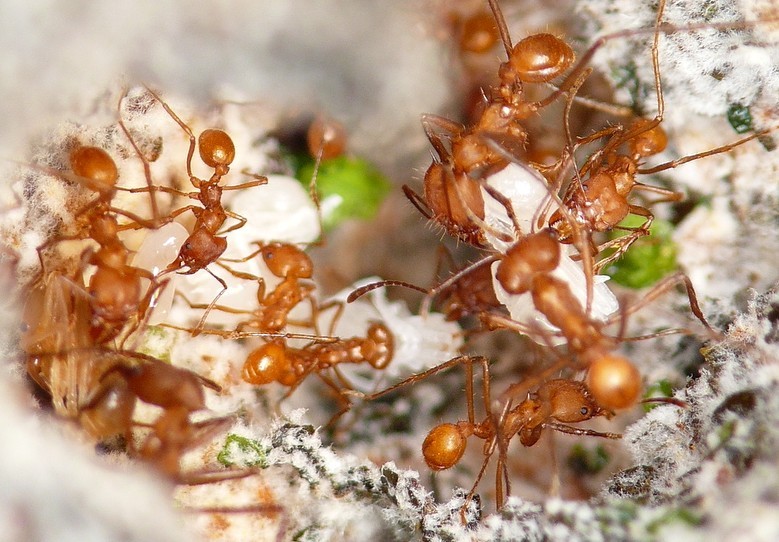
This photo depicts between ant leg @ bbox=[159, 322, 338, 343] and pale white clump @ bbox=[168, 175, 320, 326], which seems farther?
pale white clump @ bbox=[168, 175, 320, 326]

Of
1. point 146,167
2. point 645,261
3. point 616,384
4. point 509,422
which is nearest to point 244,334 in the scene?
point 146,167

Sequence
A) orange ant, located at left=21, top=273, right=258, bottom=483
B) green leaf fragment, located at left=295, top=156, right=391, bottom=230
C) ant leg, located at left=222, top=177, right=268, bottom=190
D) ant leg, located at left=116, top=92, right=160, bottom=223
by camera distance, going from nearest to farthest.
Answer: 1. orange ant, located at left=21, top=273, right=258, bottom=483
2. ant leg, located at left=116, top=92, right=160, bottom=223
3. ant leg, located at left=222, top=177, right=268, bottom=190
4. green leaf fragment, located at left=295, top=156, right=391, bottom=230

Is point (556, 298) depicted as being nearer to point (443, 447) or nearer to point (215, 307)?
point (443, 447)

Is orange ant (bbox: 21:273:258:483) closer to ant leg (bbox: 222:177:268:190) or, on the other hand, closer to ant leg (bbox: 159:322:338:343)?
ant leg (bbox: 159:322:338:343)

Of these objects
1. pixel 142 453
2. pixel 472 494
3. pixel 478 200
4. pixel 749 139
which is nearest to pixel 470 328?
pixel 478 200

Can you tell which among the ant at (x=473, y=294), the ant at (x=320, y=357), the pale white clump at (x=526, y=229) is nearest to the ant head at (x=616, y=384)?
the pale white clump at (x=526, y=229)

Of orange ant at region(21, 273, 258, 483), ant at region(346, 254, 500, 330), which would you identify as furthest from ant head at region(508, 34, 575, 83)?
orange ant at region(21, 273, 258, 483)
